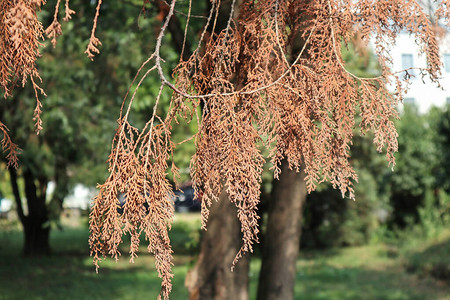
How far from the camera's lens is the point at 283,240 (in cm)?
641

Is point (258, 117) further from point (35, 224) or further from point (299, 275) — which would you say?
point (35, 224)

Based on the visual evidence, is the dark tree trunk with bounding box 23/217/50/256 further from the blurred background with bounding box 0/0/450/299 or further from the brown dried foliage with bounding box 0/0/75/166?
the brown dried foliage with bounding box 0/0/75/166

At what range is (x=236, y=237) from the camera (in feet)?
19.5

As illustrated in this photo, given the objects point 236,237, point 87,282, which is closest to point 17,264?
point 87,282

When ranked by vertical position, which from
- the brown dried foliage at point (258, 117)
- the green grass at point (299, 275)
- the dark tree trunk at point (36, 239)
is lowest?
the green grass at point (299, 275)

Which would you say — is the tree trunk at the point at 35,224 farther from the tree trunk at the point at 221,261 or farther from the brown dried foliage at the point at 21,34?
the brown dried foliage at the point at 21,34

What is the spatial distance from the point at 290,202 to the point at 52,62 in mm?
6307

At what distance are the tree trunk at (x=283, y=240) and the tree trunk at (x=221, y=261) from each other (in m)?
0.49

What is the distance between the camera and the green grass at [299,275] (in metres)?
11.6

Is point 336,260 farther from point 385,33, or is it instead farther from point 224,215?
point 385,33

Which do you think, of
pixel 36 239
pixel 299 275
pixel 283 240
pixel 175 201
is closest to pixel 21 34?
pixel 283 240

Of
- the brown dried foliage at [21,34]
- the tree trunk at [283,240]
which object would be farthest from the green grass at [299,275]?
the brown dried foliage at [21,34]

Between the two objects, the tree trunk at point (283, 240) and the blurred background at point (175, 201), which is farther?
the blurred background at point (175, 201)

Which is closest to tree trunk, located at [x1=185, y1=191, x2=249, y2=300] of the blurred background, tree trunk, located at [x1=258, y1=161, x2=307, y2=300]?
tree trunk, located at [x1=258, y1=161, x2=307, y2=300]
